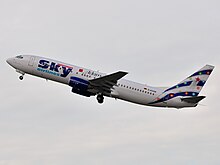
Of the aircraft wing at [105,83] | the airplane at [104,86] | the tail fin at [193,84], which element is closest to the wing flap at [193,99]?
the airplane at [104,86]

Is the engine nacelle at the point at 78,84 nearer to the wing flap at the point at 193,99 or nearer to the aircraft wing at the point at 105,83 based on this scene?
the aircraft wing at the point at 105,83

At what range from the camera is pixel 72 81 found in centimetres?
7469

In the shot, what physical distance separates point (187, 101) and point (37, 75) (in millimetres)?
23247

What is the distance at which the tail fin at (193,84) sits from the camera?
77688 millimetres

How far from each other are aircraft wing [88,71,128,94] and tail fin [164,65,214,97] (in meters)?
8.55

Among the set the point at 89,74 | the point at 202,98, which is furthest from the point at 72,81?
the point at 202,98

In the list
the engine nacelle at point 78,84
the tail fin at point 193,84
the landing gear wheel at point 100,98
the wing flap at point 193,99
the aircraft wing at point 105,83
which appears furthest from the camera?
the tail fin at point 193,84

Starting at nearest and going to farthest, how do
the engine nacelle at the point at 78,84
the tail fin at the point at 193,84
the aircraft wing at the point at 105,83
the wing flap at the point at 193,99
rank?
the wing flap at the point at 193,99, the aircraft wing at the point at 105,83, the engine nacelle at the point at 78,84, the tail fin at the point at 193,84

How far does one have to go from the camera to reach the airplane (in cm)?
7494

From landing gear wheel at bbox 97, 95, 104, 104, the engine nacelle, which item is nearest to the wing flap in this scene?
landing gear wheel at bbox 97, 95, 104, 104

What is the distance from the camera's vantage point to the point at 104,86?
75.8 meters

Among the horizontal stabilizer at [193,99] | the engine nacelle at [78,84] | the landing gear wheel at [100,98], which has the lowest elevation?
the landing gear wheel at [100,98]

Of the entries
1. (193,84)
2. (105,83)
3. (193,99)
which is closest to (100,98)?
(105,83)

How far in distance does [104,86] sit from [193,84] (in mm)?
14354
